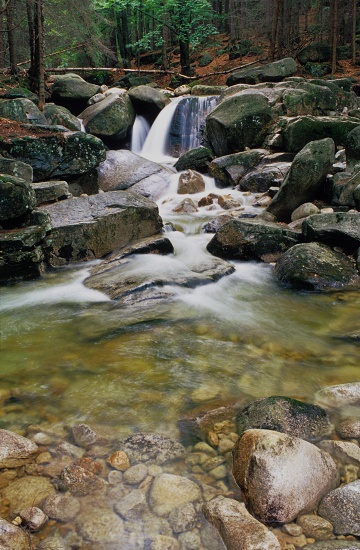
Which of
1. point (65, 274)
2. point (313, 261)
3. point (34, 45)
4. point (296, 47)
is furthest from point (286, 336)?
point (296, 47)

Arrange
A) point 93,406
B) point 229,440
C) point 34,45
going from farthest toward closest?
point 34,45
point 93,406
point 229,440

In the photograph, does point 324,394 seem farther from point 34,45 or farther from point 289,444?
point 34,45

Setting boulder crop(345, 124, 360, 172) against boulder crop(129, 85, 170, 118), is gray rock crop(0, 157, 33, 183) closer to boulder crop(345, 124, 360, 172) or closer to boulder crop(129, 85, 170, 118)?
boulder crop(345, 124, 360, 172)

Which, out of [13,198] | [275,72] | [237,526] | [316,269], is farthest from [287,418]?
[275,72]

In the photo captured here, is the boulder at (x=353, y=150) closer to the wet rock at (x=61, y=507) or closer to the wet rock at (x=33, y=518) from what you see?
the wet rock at (x=61, y=507)

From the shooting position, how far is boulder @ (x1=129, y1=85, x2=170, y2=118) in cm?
1602

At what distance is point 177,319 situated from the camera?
519 centimetres

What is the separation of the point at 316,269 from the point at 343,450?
405 cm

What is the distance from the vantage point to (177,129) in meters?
16.2

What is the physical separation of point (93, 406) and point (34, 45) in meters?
14.3

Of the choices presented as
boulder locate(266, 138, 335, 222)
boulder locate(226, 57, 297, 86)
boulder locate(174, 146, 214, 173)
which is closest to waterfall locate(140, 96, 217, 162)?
boulder locate(174, 146, 214, 173)

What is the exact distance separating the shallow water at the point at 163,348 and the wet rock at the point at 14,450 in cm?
31

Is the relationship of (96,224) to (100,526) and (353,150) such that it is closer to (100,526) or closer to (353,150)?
(100,526)

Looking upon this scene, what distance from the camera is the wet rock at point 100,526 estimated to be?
2092 millimetres
